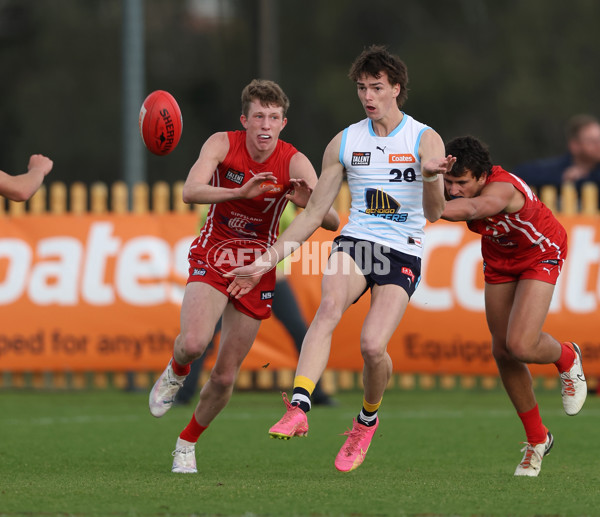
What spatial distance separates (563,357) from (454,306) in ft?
17.7

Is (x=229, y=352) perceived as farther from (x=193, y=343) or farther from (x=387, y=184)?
(x=387, y=184)

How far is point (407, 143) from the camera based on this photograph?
7414mm

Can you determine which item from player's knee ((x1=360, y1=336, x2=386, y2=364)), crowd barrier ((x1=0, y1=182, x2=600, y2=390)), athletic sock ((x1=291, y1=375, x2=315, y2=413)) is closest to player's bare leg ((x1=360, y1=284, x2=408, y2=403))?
player's knee ((x1=360, y1=336, x2=386, y2=364))

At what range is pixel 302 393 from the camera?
684cm

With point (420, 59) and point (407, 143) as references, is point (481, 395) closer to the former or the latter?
point (407, 143)

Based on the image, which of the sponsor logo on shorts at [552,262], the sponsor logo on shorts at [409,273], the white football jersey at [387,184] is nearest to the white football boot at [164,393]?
the white football jersey at [387,184]

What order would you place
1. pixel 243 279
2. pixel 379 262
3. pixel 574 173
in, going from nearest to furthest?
pixel 379 262 < pixel 243 279 < pixel 574 173

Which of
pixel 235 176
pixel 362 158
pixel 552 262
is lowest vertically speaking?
pixel 552 262

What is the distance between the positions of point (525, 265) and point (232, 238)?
79.8 inches

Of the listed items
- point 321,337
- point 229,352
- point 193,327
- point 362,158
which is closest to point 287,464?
point 229,352

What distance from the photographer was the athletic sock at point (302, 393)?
676 cm

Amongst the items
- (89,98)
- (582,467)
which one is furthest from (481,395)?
(89,98)

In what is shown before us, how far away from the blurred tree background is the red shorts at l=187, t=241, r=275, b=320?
25.5 meters

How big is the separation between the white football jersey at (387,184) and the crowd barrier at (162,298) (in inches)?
217
